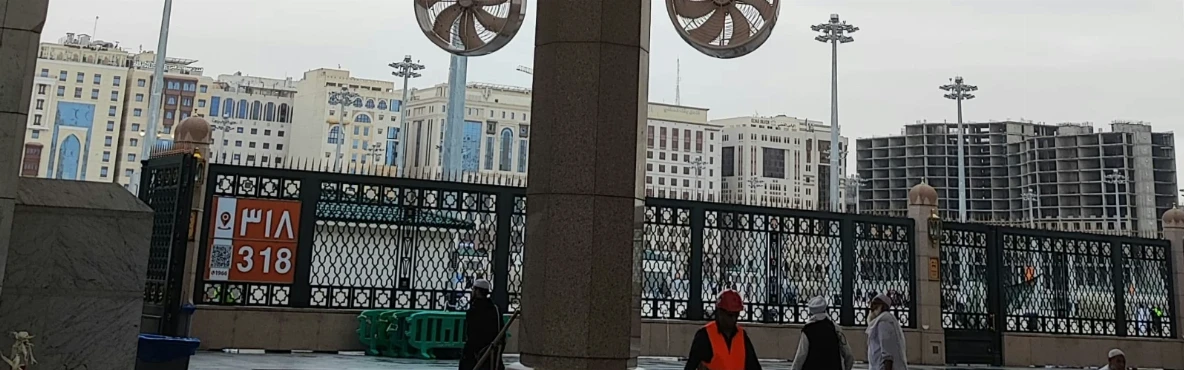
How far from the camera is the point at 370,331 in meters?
13.4

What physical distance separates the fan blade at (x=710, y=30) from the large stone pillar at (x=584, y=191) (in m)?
1.34

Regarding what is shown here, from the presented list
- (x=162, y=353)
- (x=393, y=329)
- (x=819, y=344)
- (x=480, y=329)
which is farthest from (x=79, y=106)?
(x=819, y=344)

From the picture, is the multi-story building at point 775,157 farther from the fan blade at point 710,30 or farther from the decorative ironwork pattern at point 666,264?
the fan blade at point 710,30

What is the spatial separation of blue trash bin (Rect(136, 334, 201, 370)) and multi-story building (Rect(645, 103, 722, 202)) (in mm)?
90280

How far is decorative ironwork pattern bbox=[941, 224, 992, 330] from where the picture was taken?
1697 centimetres

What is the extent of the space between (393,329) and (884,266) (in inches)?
322

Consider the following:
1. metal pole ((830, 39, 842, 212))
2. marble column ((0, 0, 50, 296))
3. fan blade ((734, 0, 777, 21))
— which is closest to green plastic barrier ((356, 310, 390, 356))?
fan blade ((734, 0, 777, 21))

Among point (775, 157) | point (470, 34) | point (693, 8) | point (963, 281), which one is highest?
point (775, 157)

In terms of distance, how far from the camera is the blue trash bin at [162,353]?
780cm

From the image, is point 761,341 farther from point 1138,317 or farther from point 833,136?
point 833,136

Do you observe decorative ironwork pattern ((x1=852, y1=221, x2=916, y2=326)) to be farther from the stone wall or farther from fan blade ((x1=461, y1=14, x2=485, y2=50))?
the stone wall

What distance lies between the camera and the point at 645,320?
48.5ft

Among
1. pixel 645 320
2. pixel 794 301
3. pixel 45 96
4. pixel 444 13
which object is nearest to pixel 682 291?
pixel 645 320

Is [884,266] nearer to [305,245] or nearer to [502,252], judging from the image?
[502,252]
